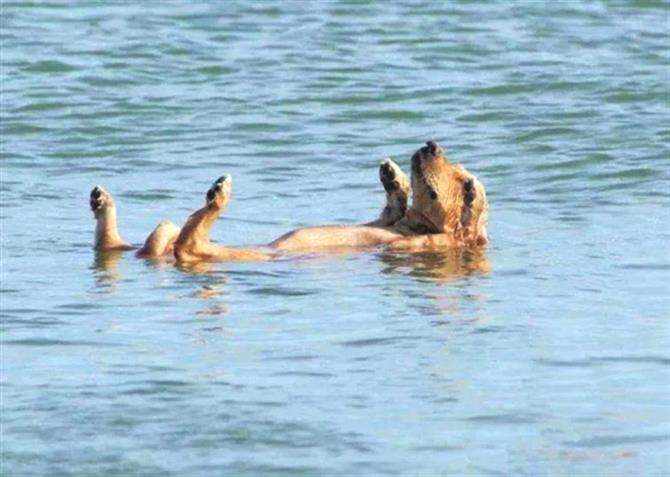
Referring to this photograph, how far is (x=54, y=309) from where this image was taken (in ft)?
38.2

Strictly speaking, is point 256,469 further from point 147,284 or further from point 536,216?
point 536,216

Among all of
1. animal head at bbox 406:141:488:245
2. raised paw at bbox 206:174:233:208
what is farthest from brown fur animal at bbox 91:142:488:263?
raised paw at bbox 206:174:233:208

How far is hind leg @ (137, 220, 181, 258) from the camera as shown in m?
13.1

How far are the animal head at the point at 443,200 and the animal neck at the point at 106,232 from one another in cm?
176

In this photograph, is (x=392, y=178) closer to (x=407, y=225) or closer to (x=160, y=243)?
(x=407, y=225)

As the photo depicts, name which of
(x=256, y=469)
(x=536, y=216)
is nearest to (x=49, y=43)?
(x=536, y=216)

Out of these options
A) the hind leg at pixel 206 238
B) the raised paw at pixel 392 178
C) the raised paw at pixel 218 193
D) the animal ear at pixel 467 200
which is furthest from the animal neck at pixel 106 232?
Result: the animal ear at pixel 467 200

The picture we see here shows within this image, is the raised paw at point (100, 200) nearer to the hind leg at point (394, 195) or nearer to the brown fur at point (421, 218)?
the brown fur at point (421, 218)

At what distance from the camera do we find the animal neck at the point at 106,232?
13.4 metres

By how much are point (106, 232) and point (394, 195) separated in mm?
1705

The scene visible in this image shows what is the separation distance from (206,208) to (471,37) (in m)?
10.1

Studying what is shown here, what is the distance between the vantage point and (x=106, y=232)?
1348cm

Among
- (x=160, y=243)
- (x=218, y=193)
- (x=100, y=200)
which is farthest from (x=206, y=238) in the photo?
(x=100, y=200)

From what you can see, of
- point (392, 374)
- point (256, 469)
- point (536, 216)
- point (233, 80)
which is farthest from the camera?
point (233, 80)
